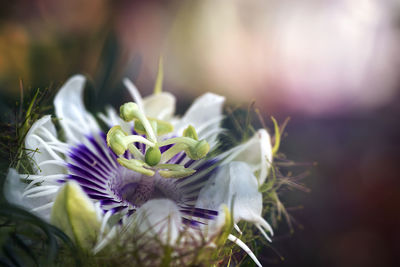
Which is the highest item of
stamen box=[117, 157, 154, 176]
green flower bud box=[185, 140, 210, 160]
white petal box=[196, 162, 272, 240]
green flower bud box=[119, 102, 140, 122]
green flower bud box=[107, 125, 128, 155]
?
green flower bud box=[119, 102, 140, 122]

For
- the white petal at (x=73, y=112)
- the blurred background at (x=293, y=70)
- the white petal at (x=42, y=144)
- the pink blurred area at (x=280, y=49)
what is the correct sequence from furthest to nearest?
the pink blurred area at (x=280, y=49)
the blurred background at (x=293, y=70)
the white petal at (x=73, y=112)
the white petal at (x=42, y=144)

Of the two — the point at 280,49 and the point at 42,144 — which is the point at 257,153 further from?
the point at 280,49

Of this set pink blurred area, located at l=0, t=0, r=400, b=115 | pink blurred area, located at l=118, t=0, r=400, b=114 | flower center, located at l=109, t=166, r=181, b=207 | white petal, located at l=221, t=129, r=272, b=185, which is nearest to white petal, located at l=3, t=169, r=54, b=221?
flower center, located at l=109, t=166, r=181, b=207

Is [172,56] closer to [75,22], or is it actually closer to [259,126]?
[75,22]

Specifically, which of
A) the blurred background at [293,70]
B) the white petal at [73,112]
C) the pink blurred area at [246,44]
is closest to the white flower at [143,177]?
the white petal at [73,112]

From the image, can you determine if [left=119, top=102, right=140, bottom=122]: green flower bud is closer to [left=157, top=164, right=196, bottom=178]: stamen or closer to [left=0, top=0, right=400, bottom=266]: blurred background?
[left=157, top=164, right=196, bottom=178]: stamen

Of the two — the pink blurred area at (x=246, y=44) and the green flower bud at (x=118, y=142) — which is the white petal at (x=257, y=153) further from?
the pink blurred area at (x=246, y=44)

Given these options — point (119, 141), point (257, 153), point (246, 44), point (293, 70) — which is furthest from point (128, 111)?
point (246, 44)
